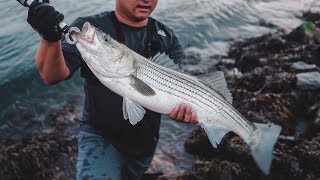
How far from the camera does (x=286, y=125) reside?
915 centimetres

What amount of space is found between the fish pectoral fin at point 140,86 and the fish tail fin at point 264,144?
61.0 inches

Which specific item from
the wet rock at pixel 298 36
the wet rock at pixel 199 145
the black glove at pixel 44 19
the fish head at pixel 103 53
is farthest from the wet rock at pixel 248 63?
the black glove at pixel 44 19

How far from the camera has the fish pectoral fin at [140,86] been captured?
4637 millimetres

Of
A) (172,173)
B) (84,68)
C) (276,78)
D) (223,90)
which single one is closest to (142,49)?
(84,68)

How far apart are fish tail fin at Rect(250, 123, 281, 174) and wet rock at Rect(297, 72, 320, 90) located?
19.7 ft

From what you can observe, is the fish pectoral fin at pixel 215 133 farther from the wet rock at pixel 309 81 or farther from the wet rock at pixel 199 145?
the wet rock at pixel 309 81

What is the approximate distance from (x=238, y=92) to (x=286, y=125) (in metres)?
2.33

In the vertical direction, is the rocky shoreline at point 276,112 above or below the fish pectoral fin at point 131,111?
below

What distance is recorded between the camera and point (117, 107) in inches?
213

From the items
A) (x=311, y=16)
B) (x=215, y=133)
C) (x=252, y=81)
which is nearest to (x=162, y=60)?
(x=215, y=133)

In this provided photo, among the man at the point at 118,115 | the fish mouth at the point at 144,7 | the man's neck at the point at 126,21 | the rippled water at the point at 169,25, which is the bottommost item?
the rippled water at the point at 169,25

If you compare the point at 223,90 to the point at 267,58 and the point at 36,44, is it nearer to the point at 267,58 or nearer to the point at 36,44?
the point at 267,58

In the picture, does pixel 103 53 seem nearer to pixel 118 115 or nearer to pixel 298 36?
pixel 118 115

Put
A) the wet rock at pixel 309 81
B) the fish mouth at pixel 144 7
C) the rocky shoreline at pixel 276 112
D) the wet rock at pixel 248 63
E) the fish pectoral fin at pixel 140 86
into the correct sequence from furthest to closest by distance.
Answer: the wet rock at pixel 248 63
the wet rock at pixel 309 81
the rocky shoreline at pixel 276 112
the fish mouth at pixel 144 7
the fish pectoral fin at pixel 140 86
